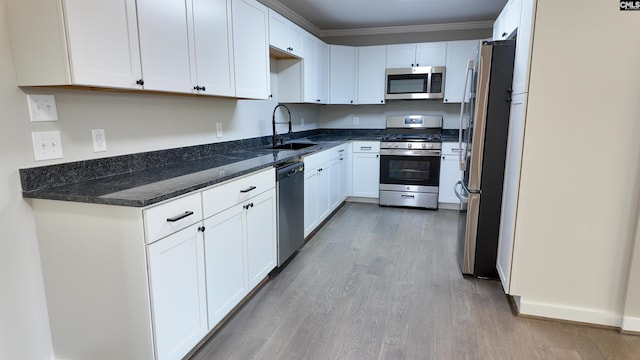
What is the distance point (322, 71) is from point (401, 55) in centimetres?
111

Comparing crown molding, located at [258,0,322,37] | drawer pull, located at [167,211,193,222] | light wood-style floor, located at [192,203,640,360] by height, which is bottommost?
light wood-style floor, located at [192,203,640,360]

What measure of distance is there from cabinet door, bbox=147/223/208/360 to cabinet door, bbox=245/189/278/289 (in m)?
0.54

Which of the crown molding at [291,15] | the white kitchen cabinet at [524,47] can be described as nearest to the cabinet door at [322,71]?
the crown molding at [291,15]

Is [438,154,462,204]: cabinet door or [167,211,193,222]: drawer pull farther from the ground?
[167,211,193,222]: drawer pull

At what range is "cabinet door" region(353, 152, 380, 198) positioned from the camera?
504cm

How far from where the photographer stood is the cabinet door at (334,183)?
13.9ft

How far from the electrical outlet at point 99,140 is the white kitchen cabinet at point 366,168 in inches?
138

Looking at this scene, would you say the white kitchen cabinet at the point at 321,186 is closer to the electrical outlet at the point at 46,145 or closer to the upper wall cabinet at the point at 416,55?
the upper wall cabinet at the point at 416,55

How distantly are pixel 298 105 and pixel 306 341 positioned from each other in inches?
134

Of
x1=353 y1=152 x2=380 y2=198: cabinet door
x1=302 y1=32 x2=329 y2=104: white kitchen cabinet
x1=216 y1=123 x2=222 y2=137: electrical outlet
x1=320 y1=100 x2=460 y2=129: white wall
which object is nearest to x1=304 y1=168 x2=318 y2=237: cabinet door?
x1=216 y1=123 x2=222 y2=137: electrical outlet

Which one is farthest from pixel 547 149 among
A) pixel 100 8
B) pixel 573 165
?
pixel 100 8

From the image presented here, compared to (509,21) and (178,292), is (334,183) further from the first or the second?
(178,292)

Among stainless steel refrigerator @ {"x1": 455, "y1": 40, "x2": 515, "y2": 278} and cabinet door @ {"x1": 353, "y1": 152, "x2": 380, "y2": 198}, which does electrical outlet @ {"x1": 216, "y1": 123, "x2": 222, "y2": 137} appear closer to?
stainless steel refrigerator @ {"x1": 455, "y1": 40, "x2": 515, "y2": 278}

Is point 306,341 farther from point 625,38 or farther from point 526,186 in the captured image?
point 625,38
